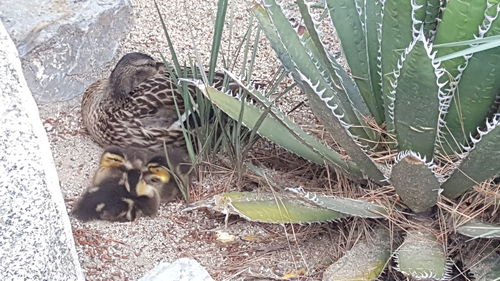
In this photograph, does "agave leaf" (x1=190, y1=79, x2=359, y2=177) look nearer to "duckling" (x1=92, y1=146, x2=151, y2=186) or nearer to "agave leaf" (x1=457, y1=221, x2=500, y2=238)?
"agave leaf" (x1=457, y1=221, x2=500, y2=238)

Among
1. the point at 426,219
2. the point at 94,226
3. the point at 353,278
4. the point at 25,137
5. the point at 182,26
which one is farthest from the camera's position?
the point at 182,26

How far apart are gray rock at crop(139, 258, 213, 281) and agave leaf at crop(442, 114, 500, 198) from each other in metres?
0.91

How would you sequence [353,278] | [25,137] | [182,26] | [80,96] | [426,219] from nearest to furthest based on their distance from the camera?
1. [25,137]
2. [353,278]
3. [426,219]
4. [80,96]
5. [182,26]

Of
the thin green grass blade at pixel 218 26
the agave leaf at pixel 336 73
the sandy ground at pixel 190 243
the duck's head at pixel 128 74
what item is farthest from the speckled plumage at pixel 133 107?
the agave leaf at pixel 336 73

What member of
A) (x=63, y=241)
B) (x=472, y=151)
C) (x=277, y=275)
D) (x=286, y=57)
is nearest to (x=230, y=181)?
(x=277, y=275)

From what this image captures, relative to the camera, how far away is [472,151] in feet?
8.90

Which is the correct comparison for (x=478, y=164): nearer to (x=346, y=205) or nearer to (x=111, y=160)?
(x=346, y=205)

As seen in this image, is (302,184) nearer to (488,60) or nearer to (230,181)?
(230,181)

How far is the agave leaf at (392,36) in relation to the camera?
2.78 metres

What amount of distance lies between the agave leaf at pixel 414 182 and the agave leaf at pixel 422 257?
0.35ft

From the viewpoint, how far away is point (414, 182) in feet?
9.21

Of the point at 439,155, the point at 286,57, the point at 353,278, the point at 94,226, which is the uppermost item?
the point at 286,57

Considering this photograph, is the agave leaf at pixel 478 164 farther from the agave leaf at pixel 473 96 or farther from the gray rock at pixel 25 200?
the gray rock at pixel 25 200

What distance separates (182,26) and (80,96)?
0.80 meters
